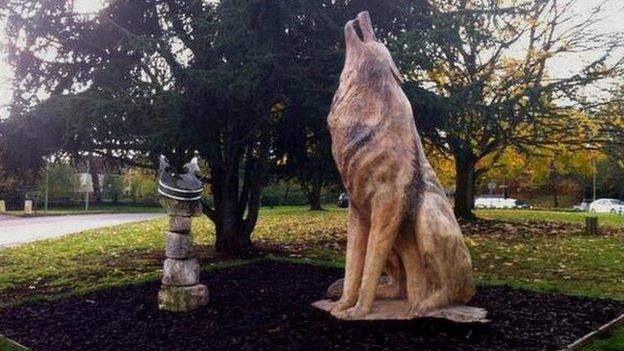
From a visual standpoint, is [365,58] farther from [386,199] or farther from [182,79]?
[182,79]

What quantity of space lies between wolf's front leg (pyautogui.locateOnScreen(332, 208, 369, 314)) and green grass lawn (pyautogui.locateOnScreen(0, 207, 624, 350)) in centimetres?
378

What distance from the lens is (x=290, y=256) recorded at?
1270 centimetres

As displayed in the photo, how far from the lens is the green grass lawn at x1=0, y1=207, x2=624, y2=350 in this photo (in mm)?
9469

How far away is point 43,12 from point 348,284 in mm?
8340

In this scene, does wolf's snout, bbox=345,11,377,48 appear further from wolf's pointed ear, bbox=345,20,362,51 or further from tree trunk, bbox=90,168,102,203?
tree trunk, bbox=90,168,102,203

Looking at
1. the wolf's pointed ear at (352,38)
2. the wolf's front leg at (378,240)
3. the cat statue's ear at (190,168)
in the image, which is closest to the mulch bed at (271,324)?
the wolf's front leg at (378,240)

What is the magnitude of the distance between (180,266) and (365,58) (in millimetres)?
3243

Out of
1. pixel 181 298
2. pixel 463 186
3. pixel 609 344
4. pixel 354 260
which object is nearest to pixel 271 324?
pixel 354 260

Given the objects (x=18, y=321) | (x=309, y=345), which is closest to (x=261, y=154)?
(x=18, y=321)

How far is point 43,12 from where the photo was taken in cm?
1081

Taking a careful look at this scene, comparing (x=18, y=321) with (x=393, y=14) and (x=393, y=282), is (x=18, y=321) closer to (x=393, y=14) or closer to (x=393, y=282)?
(x=393, y=282)

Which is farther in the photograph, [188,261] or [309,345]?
[188,261]

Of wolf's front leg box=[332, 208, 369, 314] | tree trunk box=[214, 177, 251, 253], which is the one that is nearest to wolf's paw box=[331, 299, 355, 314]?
wolf's front leg box=[332, 208, 369, 314]

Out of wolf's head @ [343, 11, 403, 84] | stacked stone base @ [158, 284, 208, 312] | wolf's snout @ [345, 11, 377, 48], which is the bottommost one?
stacked stone base @ [158, 284, 208, 312]
